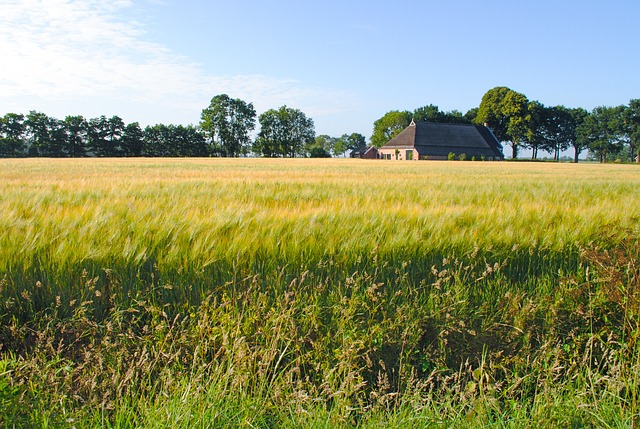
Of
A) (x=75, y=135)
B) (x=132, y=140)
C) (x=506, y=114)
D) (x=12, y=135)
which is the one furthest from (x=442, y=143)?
(x=12, y=135)

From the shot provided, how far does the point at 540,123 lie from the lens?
87.6 metres

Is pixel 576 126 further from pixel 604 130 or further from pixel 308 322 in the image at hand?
pixel 308 322

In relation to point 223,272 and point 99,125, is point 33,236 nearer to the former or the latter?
point 223,272

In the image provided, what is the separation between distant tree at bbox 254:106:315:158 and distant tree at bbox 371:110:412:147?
17310 millimetres

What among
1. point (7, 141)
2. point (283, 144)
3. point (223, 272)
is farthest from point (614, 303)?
point (283, 144)

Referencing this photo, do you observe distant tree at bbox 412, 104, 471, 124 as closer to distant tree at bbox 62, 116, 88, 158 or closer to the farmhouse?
the farmhouse

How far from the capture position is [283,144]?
9156 cm

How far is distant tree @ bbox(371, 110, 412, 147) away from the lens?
318ft

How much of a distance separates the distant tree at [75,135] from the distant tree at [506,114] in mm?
76280

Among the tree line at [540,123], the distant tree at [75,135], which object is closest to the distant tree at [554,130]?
the tree line at [540,123]

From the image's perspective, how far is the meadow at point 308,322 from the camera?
1868 mm

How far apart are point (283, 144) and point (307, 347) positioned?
3588 inches

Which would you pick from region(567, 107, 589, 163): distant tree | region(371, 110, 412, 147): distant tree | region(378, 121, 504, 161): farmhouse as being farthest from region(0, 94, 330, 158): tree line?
region(567, 107, 589, 163): distant tree

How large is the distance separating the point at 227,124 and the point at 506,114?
57.2 meters
